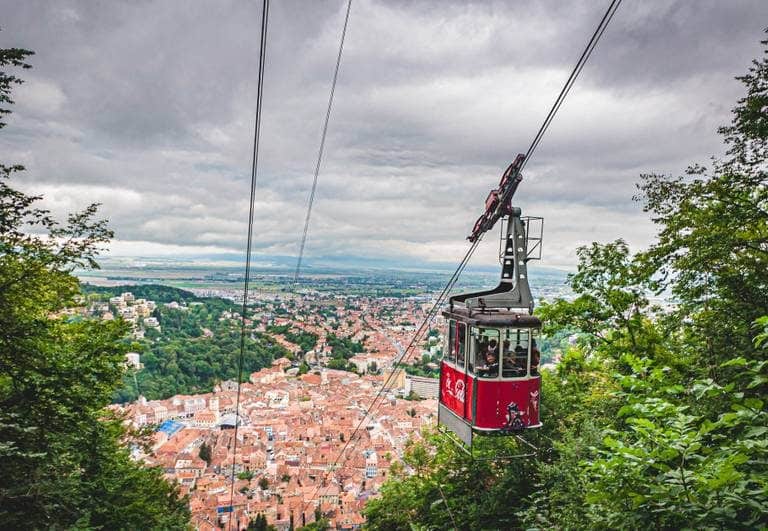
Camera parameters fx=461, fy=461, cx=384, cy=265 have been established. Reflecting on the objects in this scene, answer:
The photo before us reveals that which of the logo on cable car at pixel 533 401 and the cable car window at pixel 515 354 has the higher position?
the cable car window at pixel 515 354

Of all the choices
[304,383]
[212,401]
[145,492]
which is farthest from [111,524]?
[304,383]

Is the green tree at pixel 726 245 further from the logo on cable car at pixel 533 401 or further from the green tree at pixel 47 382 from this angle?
the green tree at pixel 47 382

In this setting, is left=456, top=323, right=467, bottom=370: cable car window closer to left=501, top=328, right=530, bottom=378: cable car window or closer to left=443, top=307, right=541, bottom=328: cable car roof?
left=443, top=307, right=541, bottom=328: cable car roof

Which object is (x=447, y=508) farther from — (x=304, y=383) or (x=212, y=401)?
(x=304, y=383)

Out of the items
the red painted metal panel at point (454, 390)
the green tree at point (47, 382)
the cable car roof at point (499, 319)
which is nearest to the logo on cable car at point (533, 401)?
the red painted metal panel at point (454, 390)

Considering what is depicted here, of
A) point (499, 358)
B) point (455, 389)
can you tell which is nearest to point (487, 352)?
point (499, 358)

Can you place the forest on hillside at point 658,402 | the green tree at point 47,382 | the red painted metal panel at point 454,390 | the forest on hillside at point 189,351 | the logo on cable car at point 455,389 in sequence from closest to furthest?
the forest on hillside at point 658,402, the green tree at point 47,382, the red painted metal panel at point 454,390, the logo on cable car at point 455,389, the forest on hillside at point 189,351
